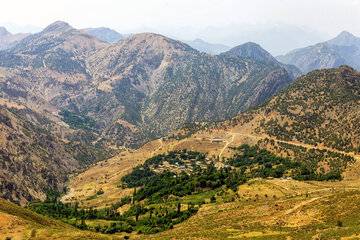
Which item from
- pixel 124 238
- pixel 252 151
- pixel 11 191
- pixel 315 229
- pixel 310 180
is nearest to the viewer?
pixel 315 229

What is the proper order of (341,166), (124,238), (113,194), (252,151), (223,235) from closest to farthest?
(223,235), (124,238), (341,166), (113,194), (252,151)

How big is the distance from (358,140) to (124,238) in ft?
463

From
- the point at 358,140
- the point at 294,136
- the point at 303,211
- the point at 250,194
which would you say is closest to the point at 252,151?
the point at 294,136

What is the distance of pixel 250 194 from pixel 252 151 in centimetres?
9721

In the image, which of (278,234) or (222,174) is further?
(222,174)

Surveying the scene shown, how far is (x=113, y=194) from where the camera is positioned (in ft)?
605

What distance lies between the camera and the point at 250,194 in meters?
104

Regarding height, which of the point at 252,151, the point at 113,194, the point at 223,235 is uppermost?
the point at 223,235

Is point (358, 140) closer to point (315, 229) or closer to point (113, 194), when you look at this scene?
point (315, 229)

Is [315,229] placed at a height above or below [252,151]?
above

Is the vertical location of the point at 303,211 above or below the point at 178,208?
above

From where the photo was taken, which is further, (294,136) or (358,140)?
(294,136)

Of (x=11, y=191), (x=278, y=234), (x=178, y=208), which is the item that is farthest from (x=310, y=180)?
(x=11, y=191)

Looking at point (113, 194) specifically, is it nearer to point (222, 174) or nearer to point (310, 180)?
point (222, 174)
